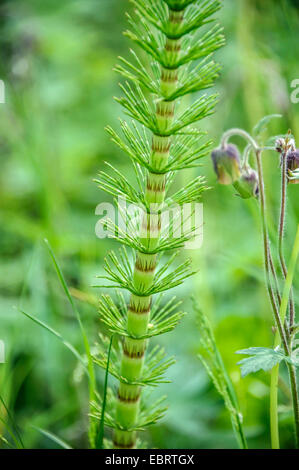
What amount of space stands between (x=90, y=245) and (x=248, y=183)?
3.21 ft

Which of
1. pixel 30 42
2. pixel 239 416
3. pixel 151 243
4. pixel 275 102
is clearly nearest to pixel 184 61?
pixel 151 243

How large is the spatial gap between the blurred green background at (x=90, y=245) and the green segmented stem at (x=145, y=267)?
0.15 meters

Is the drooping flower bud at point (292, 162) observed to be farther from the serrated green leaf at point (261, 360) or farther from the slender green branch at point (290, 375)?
the serrated green leaf at point (261, 360)

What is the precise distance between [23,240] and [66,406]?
0.90 m

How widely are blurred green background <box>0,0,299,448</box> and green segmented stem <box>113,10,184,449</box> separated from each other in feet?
0.51

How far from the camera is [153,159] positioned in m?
0.68

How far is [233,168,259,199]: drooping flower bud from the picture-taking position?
73 centimetres

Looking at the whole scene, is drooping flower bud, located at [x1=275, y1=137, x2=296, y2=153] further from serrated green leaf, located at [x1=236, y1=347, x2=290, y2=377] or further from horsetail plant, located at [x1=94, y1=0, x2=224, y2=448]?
serrated green leaf, located at [x1=236, y1=347, x2=290, y2=377]

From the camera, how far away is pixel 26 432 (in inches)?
44.7

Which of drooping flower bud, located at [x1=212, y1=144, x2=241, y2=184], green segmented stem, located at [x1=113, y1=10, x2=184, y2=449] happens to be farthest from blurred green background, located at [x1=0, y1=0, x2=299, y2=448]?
drooping flower bud, located at [x1=212, y1=144, x2=241, y2=184]

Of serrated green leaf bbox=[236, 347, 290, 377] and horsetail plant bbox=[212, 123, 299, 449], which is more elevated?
horsetail plant bbox=[212, 123, 299, 449]

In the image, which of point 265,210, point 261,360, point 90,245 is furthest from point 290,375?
point 90,245

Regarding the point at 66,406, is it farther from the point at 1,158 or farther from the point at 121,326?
the point at 1,158

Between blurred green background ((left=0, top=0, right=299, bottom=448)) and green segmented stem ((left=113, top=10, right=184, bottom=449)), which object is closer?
green segmented stem ((left=113, top=10, right=184, bottom=449))
